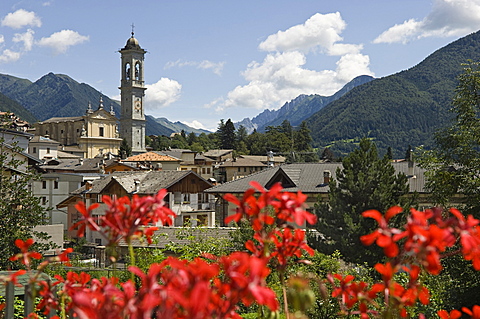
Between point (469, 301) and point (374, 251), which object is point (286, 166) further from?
point (469, 301)

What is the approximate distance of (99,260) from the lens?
78.3ft

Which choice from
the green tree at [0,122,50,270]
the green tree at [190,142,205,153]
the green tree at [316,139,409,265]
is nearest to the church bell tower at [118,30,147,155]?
the green tree at [190,142,205,153]

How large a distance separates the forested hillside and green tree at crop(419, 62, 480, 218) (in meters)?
141

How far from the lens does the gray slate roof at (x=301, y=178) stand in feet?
95.7

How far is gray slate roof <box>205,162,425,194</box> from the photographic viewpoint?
29156mm

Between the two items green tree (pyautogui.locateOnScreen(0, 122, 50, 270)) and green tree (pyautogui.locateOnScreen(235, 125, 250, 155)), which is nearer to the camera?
green tree (pyautogui.locateOnScreen(0, 122, 50, 270))

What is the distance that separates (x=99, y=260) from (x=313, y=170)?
14.6 metres

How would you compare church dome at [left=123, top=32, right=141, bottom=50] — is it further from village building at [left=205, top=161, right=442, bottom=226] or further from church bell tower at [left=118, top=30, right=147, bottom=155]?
village building at [left=205, top=161, right=442, bottom=226]

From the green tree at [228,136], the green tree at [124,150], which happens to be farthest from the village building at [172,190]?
the green tree at [228,136]

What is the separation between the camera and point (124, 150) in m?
80.3

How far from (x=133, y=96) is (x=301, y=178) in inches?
2632

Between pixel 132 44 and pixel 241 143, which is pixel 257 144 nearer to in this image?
pixel 241 143

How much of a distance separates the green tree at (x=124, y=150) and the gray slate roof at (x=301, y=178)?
48.6 meters

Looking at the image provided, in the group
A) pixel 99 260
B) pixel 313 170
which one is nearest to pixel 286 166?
pixel 313 170
